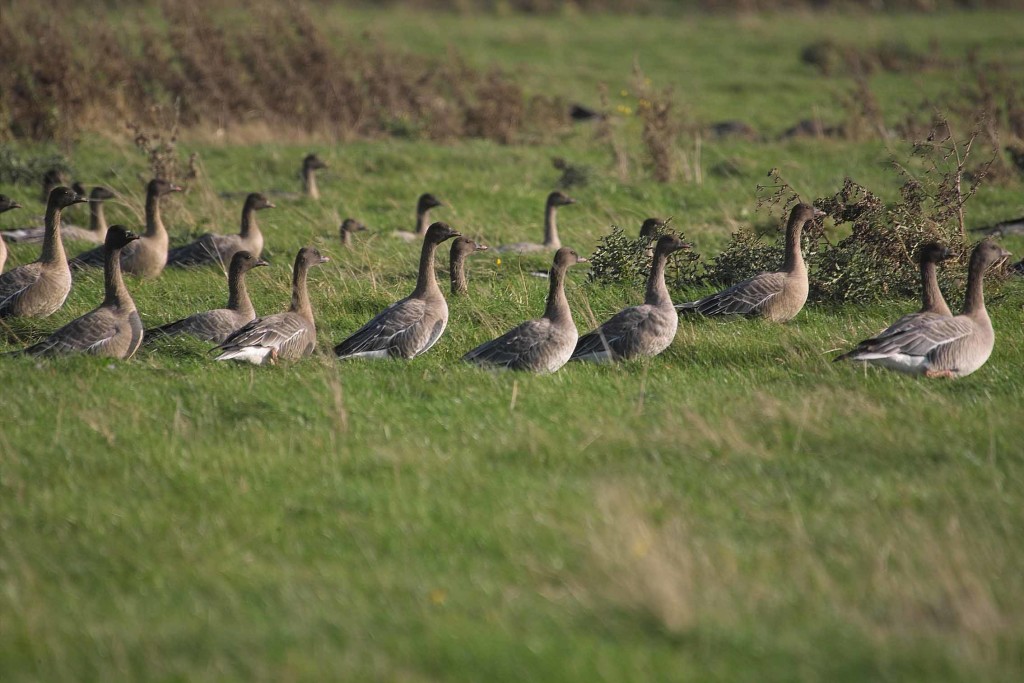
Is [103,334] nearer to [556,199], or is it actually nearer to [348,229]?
[348,229]

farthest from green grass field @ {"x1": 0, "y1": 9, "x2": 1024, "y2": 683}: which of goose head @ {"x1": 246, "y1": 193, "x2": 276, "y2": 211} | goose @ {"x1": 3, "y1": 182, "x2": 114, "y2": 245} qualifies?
goose @ {"x1": 3, "y1": 182, "x2": 114, "y2": 245}

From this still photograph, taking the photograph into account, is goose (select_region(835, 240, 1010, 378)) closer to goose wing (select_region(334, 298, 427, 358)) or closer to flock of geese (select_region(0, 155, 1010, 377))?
flock of geese (select_region(0, 155, 1010, 377))

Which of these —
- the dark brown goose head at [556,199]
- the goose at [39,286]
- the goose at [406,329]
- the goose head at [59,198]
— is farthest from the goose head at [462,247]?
the goose head at [59,198]

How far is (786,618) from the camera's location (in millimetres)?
5527

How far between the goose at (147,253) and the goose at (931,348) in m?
8.28

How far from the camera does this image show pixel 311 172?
18234 mm

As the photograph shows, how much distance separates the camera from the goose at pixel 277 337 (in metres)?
9.93

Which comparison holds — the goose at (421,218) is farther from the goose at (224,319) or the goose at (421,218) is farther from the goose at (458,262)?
the goose at (224,319)

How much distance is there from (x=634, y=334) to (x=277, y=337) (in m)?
3.12

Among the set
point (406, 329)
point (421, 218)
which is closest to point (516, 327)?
point (406, 329)

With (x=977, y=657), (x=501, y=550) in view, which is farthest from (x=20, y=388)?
(x=977, y=657)

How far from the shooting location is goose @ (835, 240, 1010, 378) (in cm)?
958

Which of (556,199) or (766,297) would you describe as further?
(556,199)

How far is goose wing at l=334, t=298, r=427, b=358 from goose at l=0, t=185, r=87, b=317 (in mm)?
3275
